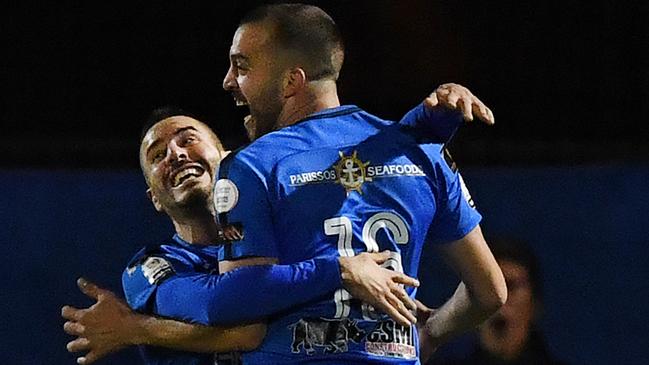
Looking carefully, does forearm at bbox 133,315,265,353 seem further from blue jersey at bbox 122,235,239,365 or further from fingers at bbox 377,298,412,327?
fingers at bbox 377,298,412,327

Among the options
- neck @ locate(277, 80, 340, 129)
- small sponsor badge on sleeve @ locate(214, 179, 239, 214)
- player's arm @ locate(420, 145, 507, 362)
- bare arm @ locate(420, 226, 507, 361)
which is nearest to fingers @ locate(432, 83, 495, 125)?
player's arm @ locate(420, 145, 507, 362)

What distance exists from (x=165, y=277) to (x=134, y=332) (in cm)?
13

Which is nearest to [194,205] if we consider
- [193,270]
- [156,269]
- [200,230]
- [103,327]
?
[200,230]

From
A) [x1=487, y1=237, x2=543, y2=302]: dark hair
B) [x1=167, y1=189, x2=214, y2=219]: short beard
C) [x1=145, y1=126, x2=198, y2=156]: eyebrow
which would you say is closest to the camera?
[x1=167, y1=189, x2=214, y2=219]: short beard

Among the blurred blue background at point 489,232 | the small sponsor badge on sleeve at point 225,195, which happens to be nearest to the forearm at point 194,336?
the small sponsor badge on sleeve at point 225,195

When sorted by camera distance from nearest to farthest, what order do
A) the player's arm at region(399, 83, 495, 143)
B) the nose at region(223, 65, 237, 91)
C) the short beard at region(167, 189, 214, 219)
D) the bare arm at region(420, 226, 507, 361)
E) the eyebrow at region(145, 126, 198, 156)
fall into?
the player's arm at region(399, 83, 495, 143)
the nose at region(223, 65, 237, 91)
the bare arm at region(420, 226, 507, 361)
the short beard at region(167, 189, 214, 219)
the eyebrow at region(145, 126, 198, 156)

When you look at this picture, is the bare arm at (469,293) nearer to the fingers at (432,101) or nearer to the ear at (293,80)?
the fingers at (432,101)

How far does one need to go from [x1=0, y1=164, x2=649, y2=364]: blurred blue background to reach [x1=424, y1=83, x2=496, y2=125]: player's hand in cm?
162

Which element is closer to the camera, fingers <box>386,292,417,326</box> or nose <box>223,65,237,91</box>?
fingers <box>386,292,417,326</box>

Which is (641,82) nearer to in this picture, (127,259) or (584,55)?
(584,55)

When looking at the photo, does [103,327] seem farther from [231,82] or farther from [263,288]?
[231,82]

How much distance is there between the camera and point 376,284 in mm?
2852

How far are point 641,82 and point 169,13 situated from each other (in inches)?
64.6

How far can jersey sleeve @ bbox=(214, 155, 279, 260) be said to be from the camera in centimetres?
288
